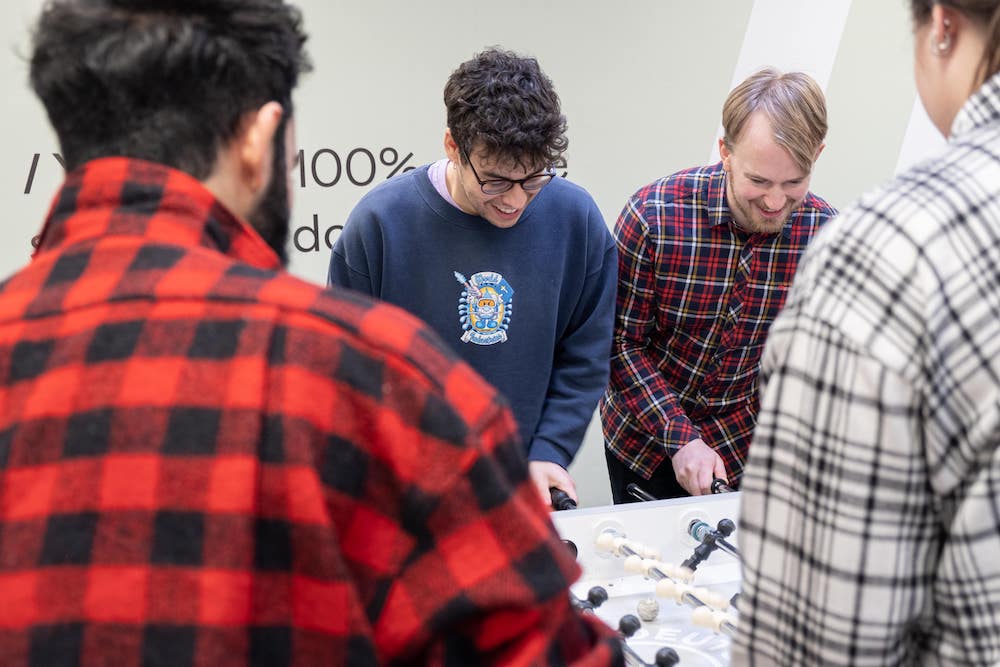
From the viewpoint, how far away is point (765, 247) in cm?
233

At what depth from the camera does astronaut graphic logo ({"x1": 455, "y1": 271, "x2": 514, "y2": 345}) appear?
2.10 metres

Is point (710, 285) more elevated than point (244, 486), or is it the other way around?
point (244, 486)

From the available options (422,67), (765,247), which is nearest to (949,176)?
(765,247)

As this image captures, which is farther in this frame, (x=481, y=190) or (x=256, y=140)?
(x=481, y=190)

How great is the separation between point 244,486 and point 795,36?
354cm

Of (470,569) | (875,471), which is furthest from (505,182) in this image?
(470,569)

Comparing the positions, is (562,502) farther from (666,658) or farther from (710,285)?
(710,285)

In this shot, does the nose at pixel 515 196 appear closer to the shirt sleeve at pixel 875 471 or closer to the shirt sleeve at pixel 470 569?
the shirt sleeve at pixel 875 471

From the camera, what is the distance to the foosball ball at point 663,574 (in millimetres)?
1527

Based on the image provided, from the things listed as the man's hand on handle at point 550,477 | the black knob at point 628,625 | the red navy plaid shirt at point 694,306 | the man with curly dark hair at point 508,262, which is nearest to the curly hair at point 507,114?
the man with curly dark hair at point 508,262

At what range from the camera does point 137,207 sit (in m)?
0.75

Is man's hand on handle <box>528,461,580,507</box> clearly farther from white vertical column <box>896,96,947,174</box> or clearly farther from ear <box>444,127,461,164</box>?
white vertical column <box>896,96,947,174</box>

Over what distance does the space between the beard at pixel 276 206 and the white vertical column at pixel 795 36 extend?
323 cm

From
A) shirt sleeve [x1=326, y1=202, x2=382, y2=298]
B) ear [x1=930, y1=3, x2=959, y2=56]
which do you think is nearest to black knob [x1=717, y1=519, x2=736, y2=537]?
shirt sleeve [x1=326, y1=202, x2=382, y2=298]
